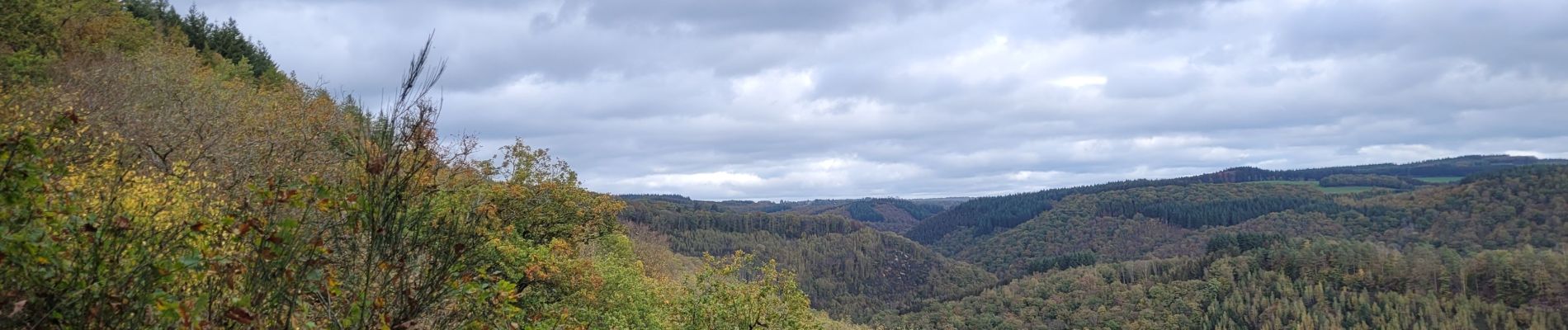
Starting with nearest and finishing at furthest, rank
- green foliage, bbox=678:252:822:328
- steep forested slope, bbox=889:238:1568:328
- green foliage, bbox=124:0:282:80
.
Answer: green foliage, bbox=678:252:822:328
green foliage, bbox=124:0:282:80
steep forested slope, bbox=889:238:1568:328

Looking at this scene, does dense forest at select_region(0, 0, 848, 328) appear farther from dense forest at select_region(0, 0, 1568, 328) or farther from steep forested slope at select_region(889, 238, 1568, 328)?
steep forested slope at select_region(889, 238, 1568, 328)

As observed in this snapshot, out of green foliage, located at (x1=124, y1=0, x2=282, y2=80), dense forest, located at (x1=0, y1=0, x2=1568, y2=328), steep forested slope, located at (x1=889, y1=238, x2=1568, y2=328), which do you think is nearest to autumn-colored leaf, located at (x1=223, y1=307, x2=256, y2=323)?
dense forest, located at (x1=0, y1=0, x2=1568, y2=328)

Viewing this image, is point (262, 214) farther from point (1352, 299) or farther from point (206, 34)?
point (1352, 299)

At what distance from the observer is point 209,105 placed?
25.5 m

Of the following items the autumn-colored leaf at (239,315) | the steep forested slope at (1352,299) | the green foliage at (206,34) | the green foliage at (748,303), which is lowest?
the steep forested slope at (1352,299)

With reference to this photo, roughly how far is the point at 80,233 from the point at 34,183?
0.62m

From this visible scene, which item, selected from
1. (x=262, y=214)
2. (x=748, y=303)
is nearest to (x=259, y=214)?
A: (x=262, y=214)

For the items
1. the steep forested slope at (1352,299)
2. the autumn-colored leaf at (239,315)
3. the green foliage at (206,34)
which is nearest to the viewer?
the autumn-colored leaf at (239,315)

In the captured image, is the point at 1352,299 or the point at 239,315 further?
the point at 1352,299

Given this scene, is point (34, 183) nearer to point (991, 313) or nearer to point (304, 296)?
point (304, 296)

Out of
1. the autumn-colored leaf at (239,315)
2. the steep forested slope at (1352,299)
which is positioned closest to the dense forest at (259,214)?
the autumn-colored leaf at (239,315)

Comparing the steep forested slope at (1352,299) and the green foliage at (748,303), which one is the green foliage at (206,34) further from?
the steep forested slope at (1352,299)

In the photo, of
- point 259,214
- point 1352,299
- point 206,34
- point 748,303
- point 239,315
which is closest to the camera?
point 239,315

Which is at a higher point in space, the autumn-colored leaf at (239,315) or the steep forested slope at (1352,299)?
the autumn-colored leaf at (239,315)
